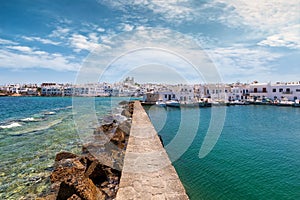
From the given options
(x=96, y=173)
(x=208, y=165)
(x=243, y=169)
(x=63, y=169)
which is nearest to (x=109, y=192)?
(x=96, y=173)

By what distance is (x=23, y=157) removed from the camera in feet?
27.6

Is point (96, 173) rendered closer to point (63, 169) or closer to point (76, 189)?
point (63, 169)

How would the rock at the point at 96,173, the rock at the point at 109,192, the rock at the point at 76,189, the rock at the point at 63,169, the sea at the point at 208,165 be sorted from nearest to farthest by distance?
the rock at the point at 76,189 → the rock at the point at 109,192 → the rock at the point at 63,169 → the rock at the point at 96,173 → the sea at the point at 208,165

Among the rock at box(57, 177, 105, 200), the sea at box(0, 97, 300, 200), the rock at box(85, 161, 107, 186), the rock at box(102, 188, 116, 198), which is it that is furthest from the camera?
the sea at box(0, 97, 300, 200)

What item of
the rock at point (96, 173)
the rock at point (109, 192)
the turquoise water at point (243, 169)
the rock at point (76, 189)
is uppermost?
the rock at point (76, 189)

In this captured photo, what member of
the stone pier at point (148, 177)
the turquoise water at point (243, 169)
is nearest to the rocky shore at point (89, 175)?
the stone pier at point (148, 177)

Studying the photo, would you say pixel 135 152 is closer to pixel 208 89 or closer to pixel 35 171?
pixel 35 171

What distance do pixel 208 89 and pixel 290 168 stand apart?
45888mm

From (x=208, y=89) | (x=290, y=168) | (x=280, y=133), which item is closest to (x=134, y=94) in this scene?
(x=208, y=89)

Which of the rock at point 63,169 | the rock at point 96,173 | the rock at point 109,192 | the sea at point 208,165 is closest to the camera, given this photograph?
the rock at point 109,192

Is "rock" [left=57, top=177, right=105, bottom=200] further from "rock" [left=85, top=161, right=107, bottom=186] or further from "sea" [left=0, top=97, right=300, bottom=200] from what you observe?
"sea" [left=0, top=97, right=300, bottom=200]

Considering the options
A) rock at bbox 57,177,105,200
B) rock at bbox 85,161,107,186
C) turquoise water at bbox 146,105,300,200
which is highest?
rock at bbox 57,177,105,200

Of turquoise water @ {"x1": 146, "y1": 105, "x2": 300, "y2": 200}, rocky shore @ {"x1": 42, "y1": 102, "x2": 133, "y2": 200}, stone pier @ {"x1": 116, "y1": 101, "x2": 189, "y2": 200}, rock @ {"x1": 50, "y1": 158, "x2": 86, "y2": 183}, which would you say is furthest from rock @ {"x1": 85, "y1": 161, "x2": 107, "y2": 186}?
turquoise water @ {"x1": 146, "y1": 105, "x2": 300, "y2": 200}

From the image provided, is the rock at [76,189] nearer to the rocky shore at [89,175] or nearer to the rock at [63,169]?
the rocky shore at [89,175]
